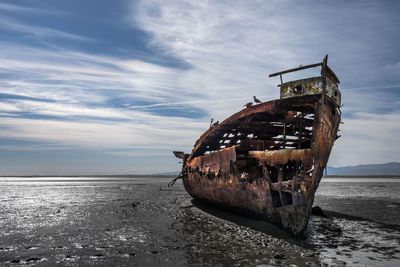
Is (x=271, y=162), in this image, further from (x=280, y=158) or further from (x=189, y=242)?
(x=189, y=242)

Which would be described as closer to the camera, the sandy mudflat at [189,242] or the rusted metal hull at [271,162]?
the sandy mudflat at [189,242]

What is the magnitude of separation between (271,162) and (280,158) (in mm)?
412

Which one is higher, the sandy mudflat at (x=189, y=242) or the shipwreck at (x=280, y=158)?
the shipwreck at (x=280, y=158)

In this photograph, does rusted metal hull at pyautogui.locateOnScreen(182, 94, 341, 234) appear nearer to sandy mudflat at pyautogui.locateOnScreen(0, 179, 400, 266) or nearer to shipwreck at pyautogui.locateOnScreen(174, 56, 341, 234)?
shipwreck at pyautogui.locateOnScreen(174, 56, 341, 234)

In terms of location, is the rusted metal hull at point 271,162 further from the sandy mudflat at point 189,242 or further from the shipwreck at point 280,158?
the sandy mudflat at point 189,242

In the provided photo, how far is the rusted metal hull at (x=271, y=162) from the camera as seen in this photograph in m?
9.34

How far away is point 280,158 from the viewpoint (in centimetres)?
1017

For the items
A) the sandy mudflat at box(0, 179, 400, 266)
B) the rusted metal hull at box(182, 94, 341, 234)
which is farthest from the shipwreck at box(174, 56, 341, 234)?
the sandy mudflat at box(0, 179, 400, 266)

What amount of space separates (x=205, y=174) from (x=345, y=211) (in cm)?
611

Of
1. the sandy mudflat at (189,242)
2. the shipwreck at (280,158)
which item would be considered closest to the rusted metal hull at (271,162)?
the shipwreck at (280,158)

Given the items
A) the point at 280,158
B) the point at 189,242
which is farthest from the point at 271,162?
the point at 189,242

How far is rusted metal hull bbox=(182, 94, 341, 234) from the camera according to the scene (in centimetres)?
934

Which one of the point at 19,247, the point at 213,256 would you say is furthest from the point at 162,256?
the point at 19,247

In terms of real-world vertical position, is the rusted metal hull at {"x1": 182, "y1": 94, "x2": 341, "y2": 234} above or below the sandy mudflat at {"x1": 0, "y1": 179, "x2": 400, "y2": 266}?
above
